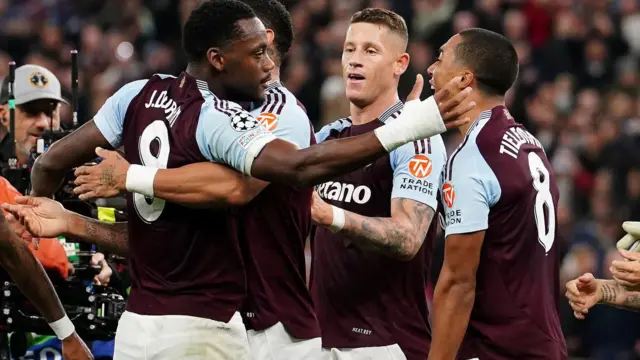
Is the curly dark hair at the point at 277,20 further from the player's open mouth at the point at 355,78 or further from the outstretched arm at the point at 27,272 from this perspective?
the outstretched arm at the point at 27,272

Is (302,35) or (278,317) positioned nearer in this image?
(278,317)

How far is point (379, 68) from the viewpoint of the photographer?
23.6ft

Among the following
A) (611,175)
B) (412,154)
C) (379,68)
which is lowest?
(611,175)

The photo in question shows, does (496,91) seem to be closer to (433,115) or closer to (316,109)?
(433,115)

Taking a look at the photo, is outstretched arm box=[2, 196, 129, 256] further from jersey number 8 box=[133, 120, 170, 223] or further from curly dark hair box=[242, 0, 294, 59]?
curly dark hair box=[242, 0, 294, 59]

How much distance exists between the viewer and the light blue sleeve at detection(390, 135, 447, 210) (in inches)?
261

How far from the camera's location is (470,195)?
588 centimetres

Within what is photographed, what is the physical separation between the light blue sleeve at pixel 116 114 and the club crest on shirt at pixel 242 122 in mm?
634

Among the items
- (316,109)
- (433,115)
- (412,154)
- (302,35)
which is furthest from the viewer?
(302,35)

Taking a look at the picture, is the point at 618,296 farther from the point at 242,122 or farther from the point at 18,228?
the point at 18,228

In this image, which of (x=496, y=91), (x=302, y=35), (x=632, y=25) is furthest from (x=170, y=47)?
(x=496, y=91)

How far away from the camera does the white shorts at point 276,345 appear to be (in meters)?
6.34

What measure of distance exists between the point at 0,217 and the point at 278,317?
4.81ft

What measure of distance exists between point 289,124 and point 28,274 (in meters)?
1.46
